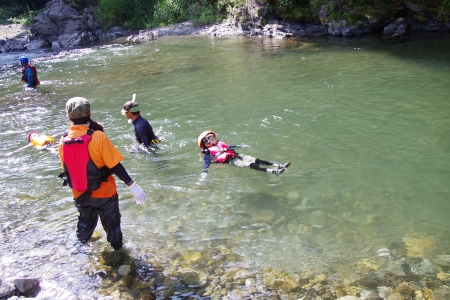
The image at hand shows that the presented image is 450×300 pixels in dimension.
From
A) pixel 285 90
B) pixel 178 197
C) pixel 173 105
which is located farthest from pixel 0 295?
pixel 285 90

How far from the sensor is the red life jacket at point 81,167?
3889 mm

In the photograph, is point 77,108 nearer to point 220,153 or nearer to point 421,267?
point 220,153

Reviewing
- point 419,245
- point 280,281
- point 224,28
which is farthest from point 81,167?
point 224,28

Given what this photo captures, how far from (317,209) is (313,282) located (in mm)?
1569

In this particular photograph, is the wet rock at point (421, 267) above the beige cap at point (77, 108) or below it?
below

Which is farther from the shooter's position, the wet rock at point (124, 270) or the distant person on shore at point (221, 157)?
the distant person on shore at point (221, 157)

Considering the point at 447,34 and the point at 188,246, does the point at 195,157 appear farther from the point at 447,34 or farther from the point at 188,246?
the point at 447,34

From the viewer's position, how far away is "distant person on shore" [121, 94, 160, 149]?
23.4 feet

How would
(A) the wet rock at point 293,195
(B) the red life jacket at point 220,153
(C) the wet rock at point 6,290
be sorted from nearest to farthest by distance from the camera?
(C) the wet rock at point 6,290, (A) the wet rock at point 293,195, (B) the red life jacket at point 220,153

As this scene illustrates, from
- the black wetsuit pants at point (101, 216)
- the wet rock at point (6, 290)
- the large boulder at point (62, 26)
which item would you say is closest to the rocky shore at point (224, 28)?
the large boulder at point (62, 26)

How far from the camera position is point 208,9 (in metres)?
29.5

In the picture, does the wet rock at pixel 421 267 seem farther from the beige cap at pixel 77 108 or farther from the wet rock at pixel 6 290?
the wet rock at pixel 6 290

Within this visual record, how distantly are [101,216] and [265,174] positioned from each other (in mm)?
3326

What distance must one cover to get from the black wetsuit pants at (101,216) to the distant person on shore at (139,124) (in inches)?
119
